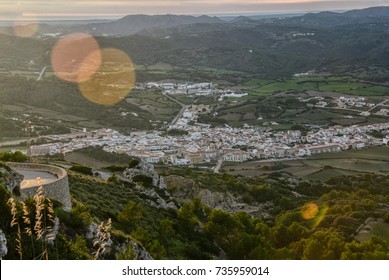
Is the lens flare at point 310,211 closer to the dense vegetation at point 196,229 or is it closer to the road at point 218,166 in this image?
the dense vegetation at point 196,229

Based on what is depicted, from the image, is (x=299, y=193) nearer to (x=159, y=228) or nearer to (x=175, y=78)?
(x=159, y=228)

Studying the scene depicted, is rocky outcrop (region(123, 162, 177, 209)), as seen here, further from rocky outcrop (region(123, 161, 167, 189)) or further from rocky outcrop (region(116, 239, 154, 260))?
rocky outcrop (region(116, 239, 154, 260))

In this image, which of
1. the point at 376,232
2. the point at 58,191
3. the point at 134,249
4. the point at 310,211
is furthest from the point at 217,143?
the point at 134,249

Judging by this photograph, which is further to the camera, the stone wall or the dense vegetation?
the stone wall

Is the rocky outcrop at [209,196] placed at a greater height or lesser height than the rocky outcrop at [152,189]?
lesser

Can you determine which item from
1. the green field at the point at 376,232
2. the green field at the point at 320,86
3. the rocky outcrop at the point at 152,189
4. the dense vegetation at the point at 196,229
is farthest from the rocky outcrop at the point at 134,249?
the green field at the point at 320,86

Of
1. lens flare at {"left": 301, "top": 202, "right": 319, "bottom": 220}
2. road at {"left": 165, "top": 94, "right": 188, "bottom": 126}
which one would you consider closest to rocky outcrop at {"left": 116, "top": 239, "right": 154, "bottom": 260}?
lens flare at {"left": 301, "top": 202, "right": 319, "bottom": 220}

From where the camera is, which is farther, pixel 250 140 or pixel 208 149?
pixel 250 140

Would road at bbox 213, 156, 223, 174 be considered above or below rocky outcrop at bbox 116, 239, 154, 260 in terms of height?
below
